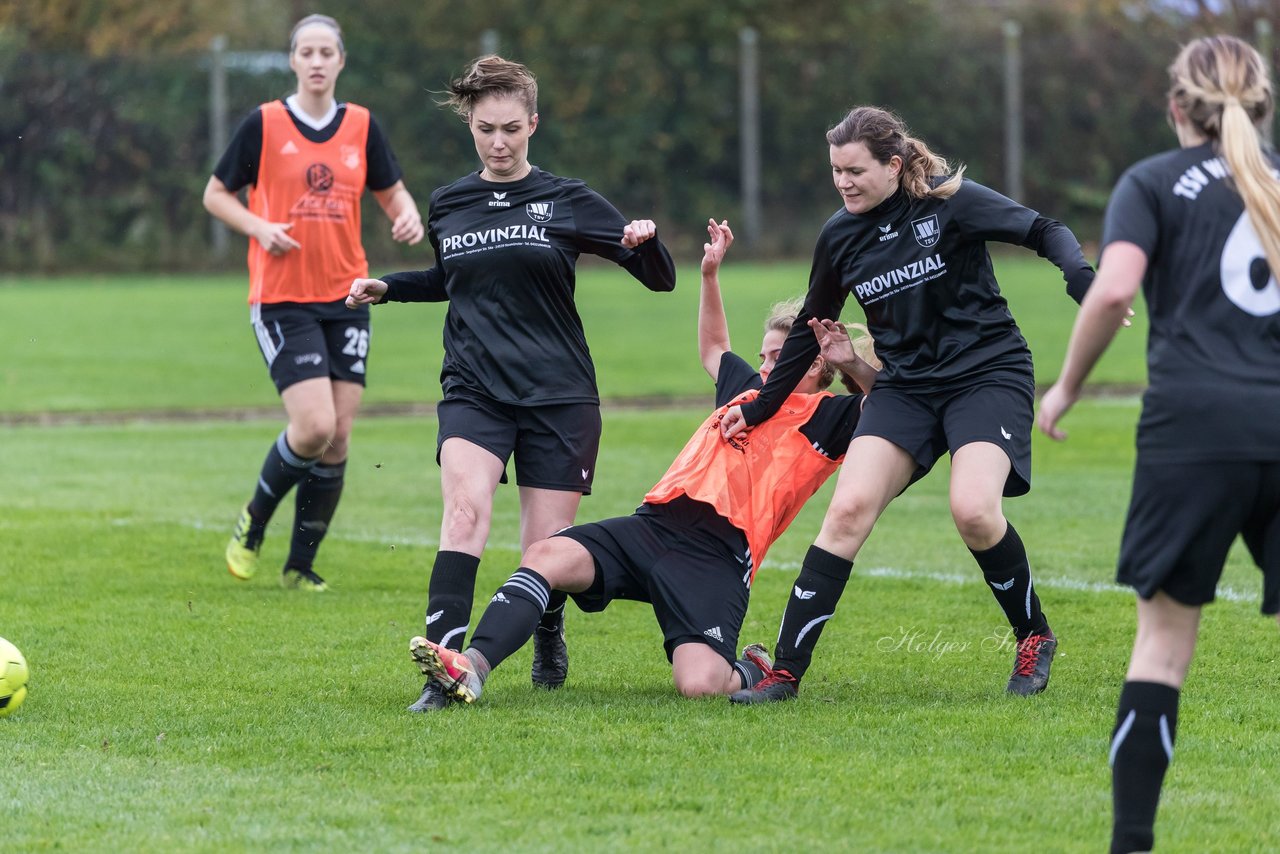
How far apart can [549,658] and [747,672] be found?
26.7 inches

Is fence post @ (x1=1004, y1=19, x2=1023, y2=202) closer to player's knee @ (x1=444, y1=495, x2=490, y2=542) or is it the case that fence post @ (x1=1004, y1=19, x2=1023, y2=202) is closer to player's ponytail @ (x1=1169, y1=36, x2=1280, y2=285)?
player's knee @ (x1=444, y1=495, x2=490, y2=542)

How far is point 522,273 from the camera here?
5.94 meters

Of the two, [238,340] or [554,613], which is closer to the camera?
[554,613]

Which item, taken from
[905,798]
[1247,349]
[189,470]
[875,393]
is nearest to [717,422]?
[875,393]

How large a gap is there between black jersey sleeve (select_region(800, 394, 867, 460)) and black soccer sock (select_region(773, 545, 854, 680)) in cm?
53

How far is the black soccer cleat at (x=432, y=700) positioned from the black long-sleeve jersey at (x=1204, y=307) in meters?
2.52

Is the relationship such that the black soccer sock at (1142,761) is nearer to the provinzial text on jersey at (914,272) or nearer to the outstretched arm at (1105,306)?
the outstretched arm at (1105,306)

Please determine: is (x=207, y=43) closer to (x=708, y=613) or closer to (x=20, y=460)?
(x=20, y=460)

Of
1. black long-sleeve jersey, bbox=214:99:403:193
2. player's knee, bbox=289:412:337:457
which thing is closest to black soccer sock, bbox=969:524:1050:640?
player's knee, bbox=289:412:337:457

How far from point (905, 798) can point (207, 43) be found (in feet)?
118

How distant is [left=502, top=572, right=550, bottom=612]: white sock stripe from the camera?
222 inches

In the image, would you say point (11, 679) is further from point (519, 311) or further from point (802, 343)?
point (802, 343)

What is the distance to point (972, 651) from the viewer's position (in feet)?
21.8

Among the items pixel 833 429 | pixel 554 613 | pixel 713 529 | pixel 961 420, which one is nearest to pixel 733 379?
pixel 833 429
